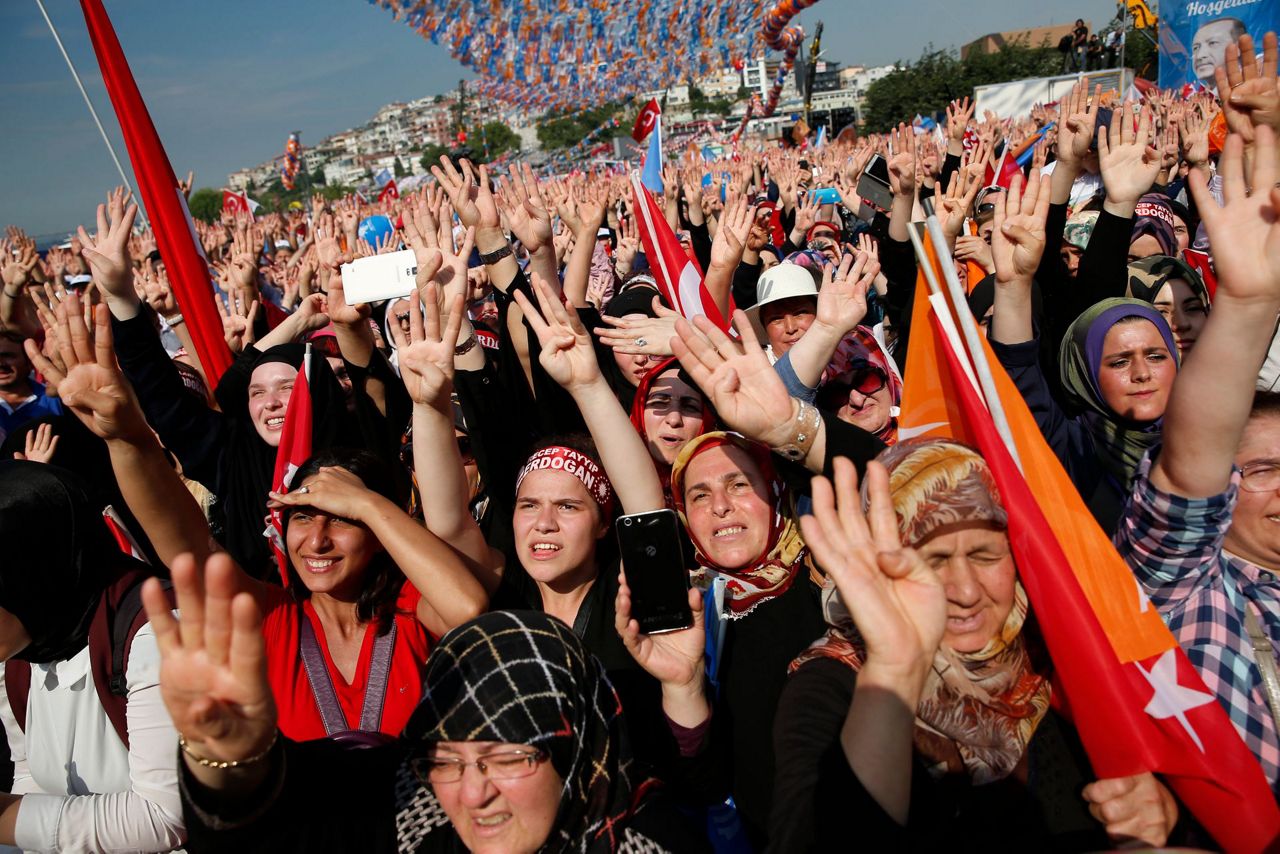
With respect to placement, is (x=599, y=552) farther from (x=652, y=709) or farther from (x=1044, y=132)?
(x=1044, y=132)

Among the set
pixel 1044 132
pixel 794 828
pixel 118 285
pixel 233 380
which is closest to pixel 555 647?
→ pixel 794 828

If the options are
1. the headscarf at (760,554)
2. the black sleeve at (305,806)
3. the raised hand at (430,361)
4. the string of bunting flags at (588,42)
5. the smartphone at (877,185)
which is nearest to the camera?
the black sleeve at (305,806)

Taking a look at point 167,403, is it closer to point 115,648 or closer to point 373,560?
point 373,560

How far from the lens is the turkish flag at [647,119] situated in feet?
22.9

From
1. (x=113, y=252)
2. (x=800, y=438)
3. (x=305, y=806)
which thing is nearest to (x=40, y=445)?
(x=113, y=252)

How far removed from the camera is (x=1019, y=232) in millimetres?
2742

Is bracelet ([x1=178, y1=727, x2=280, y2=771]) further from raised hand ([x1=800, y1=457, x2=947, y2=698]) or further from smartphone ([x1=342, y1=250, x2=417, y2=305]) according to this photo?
smartphone ([x1=342, y1=250, x2=417, y2=305])

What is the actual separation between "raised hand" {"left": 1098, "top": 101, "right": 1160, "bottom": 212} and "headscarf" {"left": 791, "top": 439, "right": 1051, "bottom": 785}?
6.90 feet

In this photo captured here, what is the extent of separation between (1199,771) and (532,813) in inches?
46.0

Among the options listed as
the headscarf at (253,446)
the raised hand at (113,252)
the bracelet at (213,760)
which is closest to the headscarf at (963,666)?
the bracelet at (213,760)

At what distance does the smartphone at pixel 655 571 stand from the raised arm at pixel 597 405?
0.34 m

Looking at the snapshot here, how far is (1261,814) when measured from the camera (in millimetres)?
1453

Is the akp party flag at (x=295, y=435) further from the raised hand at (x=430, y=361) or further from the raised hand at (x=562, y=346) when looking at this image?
the raised hand at (x=562, y=346)

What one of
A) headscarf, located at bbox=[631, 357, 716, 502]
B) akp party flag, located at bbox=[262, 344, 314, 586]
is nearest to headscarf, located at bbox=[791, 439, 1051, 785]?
headscarf, located at bbox=[631, 357, 716, 502]
